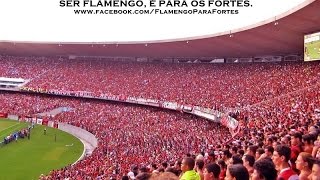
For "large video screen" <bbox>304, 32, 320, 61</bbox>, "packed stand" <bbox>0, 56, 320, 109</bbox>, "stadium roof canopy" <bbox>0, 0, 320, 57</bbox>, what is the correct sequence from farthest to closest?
"packed stand" <bbox>0, 56, 320, 109</bbox>, "stadium roof canopy" <bbox>0, 0, 320, 57</bbox>, "large video screen" <bbox>304, 32, 320, 61</bbox>

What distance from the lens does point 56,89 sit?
46562 mm

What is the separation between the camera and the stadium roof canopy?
78.2 ft

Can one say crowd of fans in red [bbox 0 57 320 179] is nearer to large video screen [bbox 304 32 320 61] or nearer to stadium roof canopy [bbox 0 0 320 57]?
stadium roof canopy [bbox 0 0 320 57]

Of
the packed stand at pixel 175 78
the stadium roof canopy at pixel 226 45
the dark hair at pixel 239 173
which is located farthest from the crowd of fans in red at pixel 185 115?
the stadium roof canopy at pixel 226 45

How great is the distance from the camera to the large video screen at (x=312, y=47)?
22.9 meters

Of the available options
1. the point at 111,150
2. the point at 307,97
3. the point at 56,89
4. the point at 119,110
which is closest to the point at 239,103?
the point at 307,97

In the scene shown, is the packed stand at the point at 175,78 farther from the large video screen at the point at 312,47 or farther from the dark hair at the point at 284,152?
the dark hair at the point at 284,152

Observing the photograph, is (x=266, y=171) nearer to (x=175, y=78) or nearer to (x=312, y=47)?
(x=312, y=47)

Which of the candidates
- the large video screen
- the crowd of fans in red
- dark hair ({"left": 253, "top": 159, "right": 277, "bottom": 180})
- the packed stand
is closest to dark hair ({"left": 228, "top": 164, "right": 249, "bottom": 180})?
the crowd of fans in red

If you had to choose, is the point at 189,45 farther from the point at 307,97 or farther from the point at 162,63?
the point at 307,97

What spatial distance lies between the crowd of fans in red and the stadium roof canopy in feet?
4.58

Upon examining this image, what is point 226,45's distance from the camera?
3497 centimetres

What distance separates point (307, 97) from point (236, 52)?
16.9 meters

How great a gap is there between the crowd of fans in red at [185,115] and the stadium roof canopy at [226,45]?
54.9 inches
